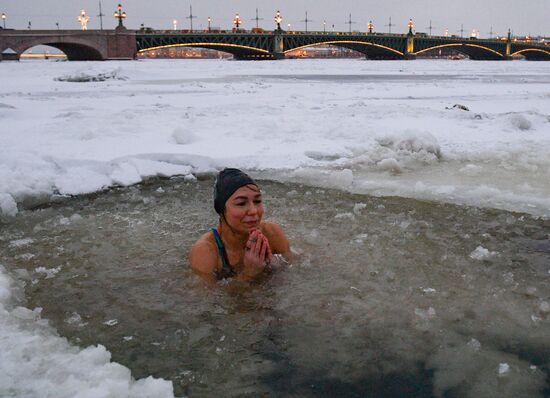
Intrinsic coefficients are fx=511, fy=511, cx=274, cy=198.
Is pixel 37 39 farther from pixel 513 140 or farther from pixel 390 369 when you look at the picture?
pixel 390 369

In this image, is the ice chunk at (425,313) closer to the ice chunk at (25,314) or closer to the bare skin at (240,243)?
the bare skin at (240,243)

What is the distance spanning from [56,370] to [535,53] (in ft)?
355

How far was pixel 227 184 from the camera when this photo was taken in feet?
10.6

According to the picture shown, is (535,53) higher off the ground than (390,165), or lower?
higher

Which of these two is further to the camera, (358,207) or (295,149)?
(295,149)

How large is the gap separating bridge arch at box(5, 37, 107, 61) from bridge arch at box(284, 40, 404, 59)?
25643mm

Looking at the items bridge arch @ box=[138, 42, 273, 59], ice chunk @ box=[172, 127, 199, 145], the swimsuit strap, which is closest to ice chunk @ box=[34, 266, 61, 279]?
the swimsuit strap

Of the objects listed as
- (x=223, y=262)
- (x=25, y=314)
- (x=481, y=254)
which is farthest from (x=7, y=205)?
(x=481, y=254)

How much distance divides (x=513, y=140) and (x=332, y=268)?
5.85m

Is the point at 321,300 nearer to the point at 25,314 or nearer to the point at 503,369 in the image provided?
the point at 503,369

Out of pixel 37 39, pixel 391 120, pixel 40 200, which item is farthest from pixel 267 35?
pixel 40 200

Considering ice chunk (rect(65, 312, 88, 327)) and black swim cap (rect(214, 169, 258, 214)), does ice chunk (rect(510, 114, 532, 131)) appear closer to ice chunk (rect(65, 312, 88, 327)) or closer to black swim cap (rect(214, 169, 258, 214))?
black swim cap (rect(214, 169, 258, 214))

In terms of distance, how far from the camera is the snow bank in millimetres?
1965

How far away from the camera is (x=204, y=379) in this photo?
2113 mm
